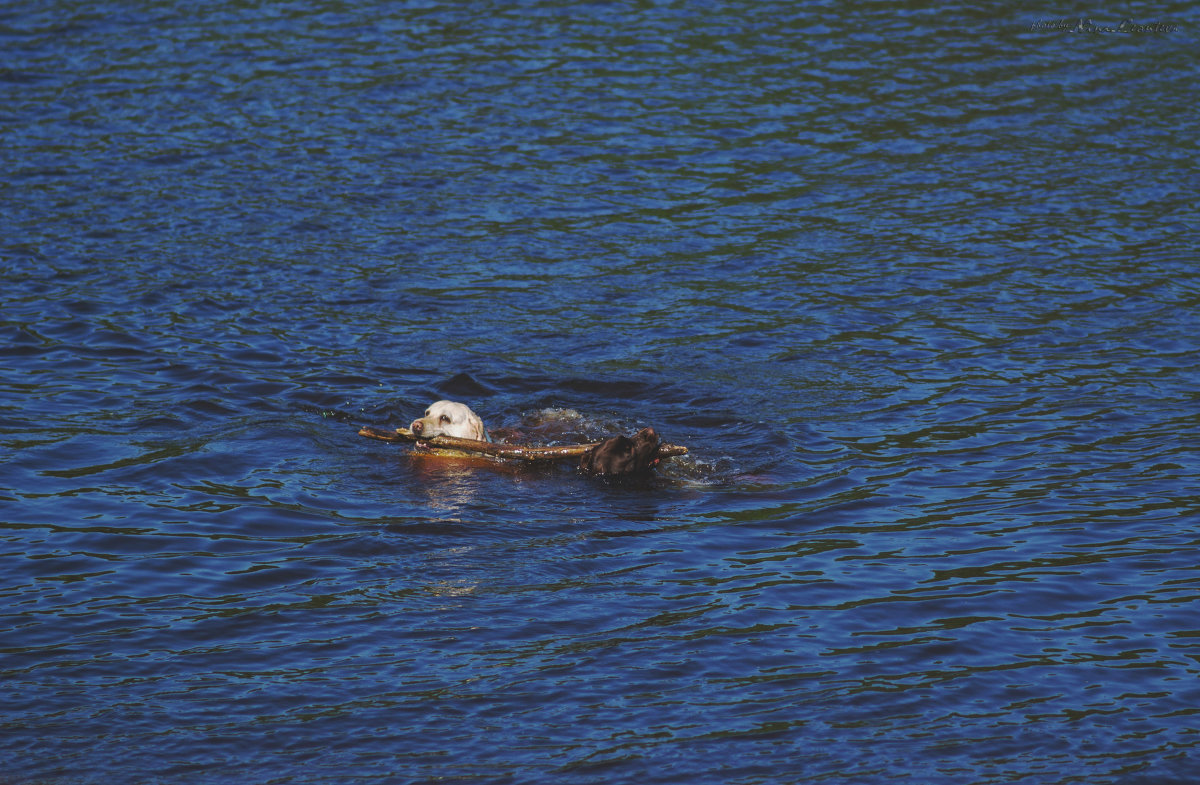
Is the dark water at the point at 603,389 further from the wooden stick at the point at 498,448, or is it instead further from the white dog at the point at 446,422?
the white dog at the point at 446,422

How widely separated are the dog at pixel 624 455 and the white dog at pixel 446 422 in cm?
86

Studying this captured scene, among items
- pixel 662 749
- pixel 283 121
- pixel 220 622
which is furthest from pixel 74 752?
pixel 283 121

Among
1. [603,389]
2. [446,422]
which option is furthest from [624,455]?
[603,389]

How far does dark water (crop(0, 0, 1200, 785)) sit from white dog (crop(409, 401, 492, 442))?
26cm

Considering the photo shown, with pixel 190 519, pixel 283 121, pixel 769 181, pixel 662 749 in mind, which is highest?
pixel 283 121

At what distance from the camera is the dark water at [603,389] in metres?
6.23

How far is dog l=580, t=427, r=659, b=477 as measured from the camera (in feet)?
29.1

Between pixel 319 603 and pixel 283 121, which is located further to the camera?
pixel 283 121

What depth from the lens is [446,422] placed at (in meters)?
9.59

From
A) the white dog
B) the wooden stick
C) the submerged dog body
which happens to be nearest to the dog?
the submerged dog body

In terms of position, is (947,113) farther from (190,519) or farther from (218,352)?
(190,519)

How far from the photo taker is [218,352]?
11.4 m

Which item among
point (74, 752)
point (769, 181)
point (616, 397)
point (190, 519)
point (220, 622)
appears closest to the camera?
point (74, 752)

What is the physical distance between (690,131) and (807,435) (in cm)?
871
